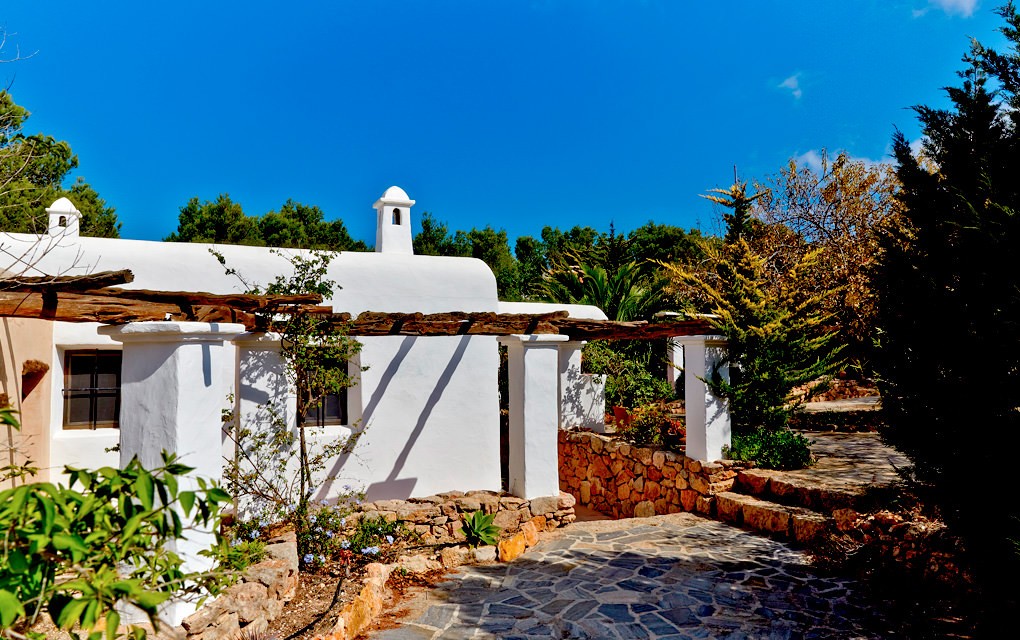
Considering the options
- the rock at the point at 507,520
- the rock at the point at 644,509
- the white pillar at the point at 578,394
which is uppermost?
the white pillar at the point at 578,394

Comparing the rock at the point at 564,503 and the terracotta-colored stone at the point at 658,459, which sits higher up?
the terracotta-colored stone at the point at 658,459

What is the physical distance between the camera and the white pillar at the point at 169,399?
5.18 meters

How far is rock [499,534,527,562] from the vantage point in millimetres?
7871

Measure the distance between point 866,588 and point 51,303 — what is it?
28.1ft

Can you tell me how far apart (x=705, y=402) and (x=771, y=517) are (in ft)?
7.47

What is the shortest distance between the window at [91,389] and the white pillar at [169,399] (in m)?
3.65

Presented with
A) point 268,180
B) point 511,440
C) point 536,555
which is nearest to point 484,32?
point 268,180

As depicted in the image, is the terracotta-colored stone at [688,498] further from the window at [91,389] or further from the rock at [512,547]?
the window at [91,389]

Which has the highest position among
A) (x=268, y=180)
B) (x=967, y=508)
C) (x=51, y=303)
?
(x=268, y=180)

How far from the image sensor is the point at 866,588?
6.52 meters

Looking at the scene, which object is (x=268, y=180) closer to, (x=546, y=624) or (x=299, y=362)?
(x=299, y=362)

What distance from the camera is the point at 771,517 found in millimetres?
8672

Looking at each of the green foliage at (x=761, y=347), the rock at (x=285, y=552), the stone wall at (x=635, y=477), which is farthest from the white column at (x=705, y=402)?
the rock at (x=285, y=552)

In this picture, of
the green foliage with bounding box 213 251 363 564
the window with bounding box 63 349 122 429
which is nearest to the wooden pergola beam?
the green foliage with bounding box 213 251 363 564
